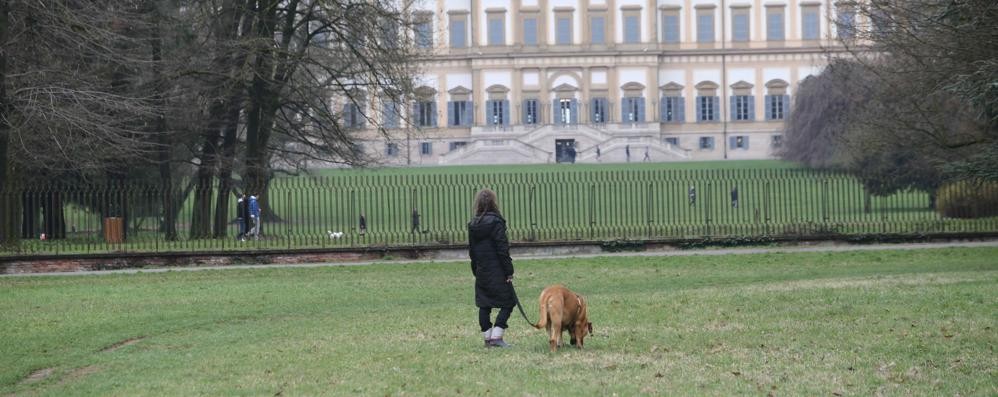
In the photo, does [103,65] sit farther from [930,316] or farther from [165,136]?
[930,316]

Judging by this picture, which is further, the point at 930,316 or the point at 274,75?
the point at 274,75

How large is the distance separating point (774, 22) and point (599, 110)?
37.3ft

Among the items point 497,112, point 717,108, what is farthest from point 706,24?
point 497,112

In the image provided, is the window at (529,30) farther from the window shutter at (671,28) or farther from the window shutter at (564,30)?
the window shutter at (671,28)

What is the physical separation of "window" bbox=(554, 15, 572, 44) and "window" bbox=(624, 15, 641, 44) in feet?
10.6

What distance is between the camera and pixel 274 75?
30875 millimetres

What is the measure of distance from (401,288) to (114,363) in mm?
7812

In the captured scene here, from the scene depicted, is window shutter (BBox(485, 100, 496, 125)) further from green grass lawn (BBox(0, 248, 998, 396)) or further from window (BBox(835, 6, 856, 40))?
green grass lawn (BBox(0, 248, 998, 396))

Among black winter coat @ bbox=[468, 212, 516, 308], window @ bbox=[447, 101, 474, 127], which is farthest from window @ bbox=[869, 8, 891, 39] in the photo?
window @ bbox=[447, 101, 474, 127]

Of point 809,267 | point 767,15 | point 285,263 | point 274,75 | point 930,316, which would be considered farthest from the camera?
point 767,15

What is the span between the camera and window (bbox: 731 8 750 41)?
86.1 meters

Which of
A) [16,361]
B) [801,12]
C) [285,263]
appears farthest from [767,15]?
[16,361]

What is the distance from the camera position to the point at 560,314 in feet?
38.8

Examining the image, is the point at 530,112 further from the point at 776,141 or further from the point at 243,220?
the point at 243,220
